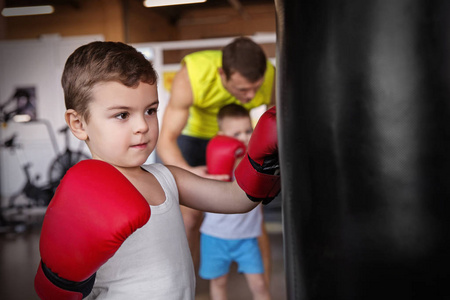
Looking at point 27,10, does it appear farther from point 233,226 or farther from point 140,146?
point 140,146

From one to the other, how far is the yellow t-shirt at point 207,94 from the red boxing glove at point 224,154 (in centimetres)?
31

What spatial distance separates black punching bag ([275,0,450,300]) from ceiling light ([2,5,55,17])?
7.30 meters

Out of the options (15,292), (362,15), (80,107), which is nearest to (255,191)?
(80,107)

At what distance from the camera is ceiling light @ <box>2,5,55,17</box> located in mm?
6953

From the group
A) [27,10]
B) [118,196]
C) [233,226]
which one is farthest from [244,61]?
[27,10]

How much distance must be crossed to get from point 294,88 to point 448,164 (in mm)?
191

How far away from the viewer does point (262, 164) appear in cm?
86

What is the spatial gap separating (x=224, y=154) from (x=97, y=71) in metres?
0.91

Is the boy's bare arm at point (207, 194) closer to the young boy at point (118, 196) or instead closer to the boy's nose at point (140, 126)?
the young boy at point (118, 196)

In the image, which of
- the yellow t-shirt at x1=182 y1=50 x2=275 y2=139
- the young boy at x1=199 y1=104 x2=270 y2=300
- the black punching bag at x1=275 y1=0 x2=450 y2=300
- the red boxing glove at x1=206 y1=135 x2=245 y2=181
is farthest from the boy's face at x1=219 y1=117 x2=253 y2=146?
the black punching bag at x1=275 y1=0 x2=450 y2=300

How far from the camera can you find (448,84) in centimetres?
48

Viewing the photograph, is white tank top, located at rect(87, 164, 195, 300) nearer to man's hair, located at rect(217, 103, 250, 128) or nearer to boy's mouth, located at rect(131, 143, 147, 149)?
boy's mouth, located at rect(131, 143, 147, 149)

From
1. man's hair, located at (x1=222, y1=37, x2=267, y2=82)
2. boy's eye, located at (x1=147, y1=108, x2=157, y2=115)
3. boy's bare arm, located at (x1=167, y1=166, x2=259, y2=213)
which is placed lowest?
boy's bare arm, located at (x1=167, y1=166, x2=259, y2=213)

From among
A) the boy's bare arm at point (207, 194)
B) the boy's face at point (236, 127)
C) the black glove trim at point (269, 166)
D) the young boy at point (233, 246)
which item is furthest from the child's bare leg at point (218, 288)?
the black glove trim at point (269, 166)
